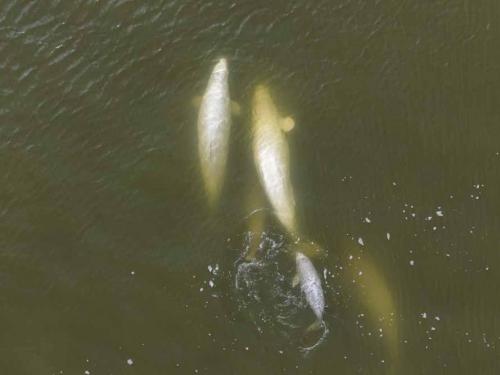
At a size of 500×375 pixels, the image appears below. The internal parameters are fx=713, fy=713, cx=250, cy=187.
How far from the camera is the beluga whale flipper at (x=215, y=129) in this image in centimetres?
714

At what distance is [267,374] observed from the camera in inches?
272

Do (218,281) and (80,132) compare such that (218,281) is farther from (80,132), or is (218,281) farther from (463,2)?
(463,2)

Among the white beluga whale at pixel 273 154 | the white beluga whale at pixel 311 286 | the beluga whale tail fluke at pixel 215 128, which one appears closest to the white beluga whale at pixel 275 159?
the white beluga whale at pixel 273 154

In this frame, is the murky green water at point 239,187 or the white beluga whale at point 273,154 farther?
the white beluga whale at point 273,154

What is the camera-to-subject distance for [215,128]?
725 cm

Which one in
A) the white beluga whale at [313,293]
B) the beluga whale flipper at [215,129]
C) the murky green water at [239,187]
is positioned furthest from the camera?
the beluga whale flipper at [215,129]

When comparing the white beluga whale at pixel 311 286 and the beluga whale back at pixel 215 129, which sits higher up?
the beluga whale back at pixel 215 129

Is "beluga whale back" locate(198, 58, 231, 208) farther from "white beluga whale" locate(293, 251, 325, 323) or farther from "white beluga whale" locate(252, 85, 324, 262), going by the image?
"white beluga whale" locate(293, 251, 325, 323)

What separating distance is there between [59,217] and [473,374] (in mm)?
4362

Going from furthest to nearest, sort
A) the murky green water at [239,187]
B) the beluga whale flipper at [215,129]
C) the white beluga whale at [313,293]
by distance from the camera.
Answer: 1. the beluga whale flipper at [215,129]
2. the white beluga whale at [313,293]
3. the murky green water at [239,187]

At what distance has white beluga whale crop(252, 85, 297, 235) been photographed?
7168mm

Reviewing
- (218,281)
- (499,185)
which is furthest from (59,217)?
(499,185)

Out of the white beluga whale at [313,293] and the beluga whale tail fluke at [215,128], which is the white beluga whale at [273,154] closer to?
the beluga whale tail fluke at [215,128]

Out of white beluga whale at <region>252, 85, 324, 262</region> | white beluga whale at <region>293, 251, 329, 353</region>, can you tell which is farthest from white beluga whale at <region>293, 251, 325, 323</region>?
white beluga whale at <region>252, 85, 324, 262</region>
